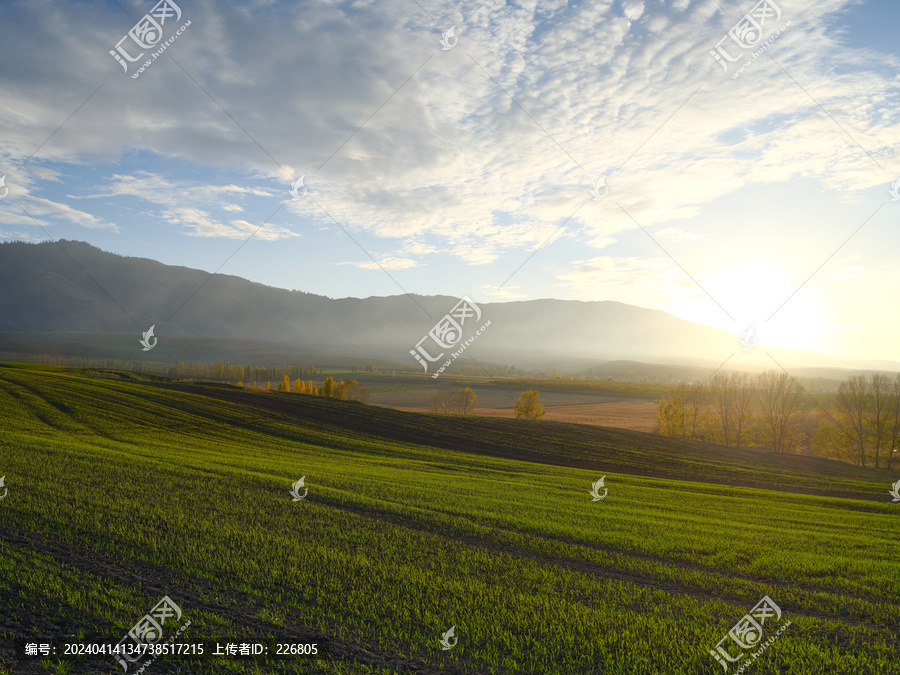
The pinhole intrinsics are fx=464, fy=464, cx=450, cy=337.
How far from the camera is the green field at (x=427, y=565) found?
7953 mm

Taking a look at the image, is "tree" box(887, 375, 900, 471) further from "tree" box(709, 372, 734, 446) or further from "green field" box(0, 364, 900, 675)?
"green field" box(0, 364, 900, 675)

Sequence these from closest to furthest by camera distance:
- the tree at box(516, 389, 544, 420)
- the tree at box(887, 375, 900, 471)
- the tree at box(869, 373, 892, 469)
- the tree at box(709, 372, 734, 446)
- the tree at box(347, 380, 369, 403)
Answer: the tree at box(887, 375, 900, 471) < the tree at box(869, 373, 892, 469) < the tree at box(709, 372, 734, 446) < the tree at box(516, 389, 544, 420) < the tree at box(347, 380, 369, 403)

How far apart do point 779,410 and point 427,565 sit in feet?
262

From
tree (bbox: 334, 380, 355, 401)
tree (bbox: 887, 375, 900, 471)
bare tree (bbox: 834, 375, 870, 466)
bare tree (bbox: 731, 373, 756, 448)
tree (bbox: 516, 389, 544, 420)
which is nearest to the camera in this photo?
tree (bbox: 887, 375, 900, 471)

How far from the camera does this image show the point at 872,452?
208 ft

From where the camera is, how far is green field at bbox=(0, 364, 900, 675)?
7.95 metres

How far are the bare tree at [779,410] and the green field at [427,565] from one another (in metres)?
50.7

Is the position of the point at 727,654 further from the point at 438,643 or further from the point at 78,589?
the point at 78,589

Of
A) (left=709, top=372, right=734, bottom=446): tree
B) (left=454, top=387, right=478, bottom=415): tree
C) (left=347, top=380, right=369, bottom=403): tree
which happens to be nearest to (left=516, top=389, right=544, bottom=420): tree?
(left=454, top=387, right=478, bottom=415): tree

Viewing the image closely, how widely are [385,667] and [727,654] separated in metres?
6.05

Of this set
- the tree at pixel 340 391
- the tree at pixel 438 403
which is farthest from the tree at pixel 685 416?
the tree at pixel 340 391

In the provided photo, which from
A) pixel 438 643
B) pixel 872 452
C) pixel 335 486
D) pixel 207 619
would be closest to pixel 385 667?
pixel 438 643

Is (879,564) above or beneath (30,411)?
beneath

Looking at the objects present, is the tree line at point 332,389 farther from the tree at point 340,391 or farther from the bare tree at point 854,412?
the bare tree at point 854,412
